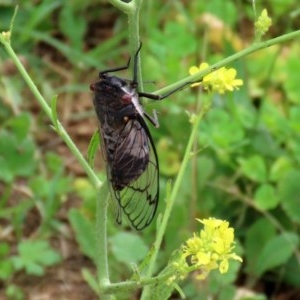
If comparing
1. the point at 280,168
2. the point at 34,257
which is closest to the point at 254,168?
the point at 280,168

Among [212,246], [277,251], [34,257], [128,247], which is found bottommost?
[212,246]

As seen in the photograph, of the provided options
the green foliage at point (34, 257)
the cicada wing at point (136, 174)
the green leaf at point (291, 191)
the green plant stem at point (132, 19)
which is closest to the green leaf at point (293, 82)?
the green leaf at point (291, 191)

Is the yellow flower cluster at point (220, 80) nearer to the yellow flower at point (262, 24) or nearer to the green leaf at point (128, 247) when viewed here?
the yellow flower at point (262, 24)

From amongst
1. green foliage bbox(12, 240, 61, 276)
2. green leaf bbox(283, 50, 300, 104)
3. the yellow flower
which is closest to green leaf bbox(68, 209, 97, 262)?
green foliage bbox(12, 240, 61, 276)

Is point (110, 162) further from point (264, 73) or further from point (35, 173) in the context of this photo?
point (264, 73)

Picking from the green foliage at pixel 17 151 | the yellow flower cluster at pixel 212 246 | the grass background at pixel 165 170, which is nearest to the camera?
the yellow flower cluster at pixel 212 246

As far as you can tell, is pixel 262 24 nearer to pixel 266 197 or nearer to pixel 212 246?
pixel 212 246
